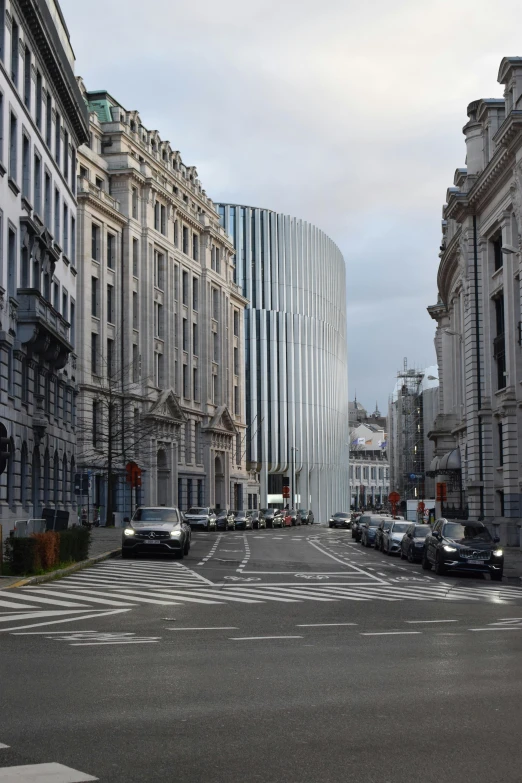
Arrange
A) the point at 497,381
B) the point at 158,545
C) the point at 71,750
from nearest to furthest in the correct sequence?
the point at 71,750, the point at 158,545, the point at 497,381

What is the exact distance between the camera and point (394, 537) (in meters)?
40.0

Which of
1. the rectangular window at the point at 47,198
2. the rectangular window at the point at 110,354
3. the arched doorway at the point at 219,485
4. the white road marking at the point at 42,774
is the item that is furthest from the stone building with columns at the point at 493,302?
the white road marking at the point at 42,774

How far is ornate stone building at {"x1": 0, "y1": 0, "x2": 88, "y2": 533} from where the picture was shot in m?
36.9

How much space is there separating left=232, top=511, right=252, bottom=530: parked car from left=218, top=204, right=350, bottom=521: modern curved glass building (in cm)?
4833

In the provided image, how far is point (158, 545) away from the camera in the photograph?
33.1 m

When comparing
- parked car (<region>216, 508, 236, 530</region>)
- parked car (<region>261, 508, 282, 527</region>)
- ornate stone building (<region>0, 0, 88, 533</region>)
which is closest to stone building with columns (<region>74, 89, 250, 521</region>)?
parked car (<region>216, 508, 236, 530</region>)

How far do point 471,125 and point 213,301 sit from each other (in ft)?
156

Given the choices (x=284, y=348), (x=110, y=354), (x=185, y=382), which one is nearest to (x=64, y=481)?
(x=110, y=354)

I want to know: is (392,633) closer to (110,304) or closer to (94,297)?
(94,297)

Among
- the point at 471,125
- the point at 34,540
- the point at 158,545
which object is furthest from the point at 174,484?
the point at 34,540

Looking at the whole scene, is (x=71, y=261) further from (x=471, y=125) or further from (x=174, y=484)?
(x=174, y=484)

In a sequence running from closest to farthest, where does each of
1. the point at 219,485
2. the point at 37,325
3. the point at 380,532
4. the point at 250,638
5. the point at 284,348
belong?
the point at 250,638 → the point at 37,325 → the point at 380,532 → the point at 219,485 → the point at 284,348

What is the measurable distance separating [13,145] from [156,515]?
566 inches

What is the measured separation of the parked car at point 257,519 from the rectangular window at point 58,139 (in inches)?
1388
